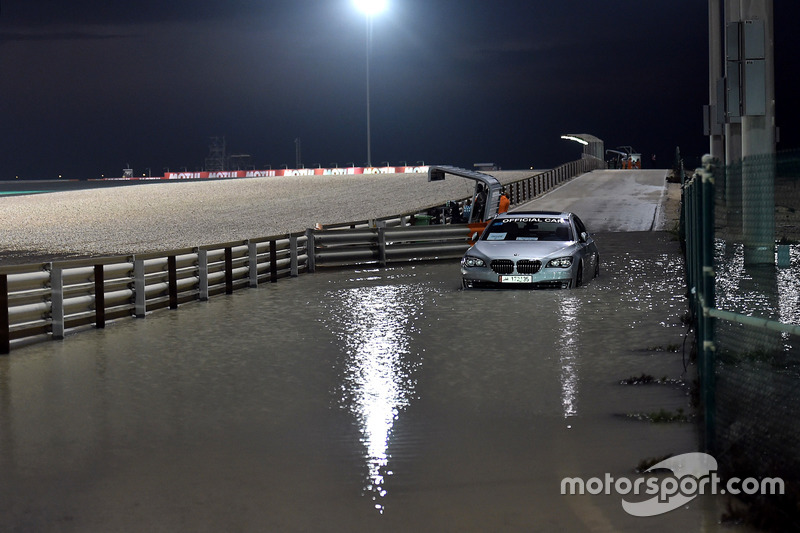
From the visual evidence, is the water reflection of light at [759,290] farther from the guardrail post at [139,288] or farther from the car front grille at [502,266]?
the guardrail post at [139,288]

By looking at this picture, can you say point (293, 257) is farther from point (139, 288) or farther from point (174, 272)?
point (139, 288)

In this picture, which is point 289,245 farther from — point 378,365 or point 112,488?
point 112,488

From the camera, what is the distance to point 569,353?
36.6ft

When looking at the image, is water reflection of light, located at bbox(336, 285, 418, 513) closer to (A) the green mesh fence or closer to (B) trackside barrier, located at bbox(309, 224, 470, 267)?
(A) the green mesh fence

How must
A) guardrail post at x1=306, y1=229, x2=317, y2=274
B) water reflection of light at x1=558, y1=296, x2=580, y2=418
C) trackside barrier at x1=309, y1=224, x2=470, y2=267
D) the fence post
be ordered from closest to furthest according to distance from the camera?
the fence post < water reflection of light at x1=558, y1=296, x2=580, y2=418 < guardrail post at x1=306, y1=229, x2=317, y2=274 < trackside barrier at x1=309, y1=224, x2=470, y2=267

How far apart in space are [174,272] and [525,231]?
21.7 ft

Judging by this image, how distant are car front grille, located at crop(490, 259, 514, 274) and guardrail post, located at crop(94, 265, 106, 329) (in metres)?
6.70

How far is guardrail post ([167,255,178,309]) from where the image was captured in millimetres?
16031

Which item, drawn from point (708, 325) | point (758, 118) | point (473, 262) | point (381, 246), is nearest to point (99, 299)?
point (473, 262)

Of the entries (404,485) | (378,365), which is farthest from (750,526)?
(378,365)

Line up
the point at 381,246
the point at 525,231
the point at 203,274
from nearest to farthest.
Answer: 1. the point at 203,274
2. the point at 525,231
3. the point at 381,246

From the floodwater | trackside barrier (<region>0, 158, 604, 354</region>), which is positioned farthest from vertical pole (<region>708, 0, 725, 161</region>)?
the floodwater

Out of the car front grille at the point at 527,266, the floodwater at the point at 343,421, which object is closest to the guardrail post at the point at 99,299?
the floodwater at the point at 343,421

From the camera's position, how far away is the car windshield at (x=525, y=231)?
18.8 meters
